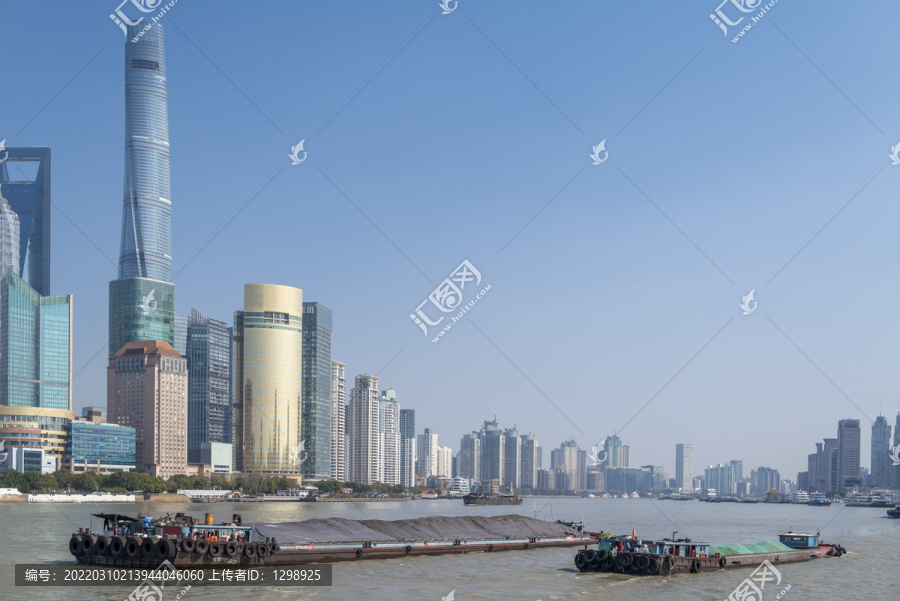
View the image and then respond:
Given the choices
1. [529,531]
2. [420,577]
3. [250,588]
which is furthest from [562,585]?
[529,531]

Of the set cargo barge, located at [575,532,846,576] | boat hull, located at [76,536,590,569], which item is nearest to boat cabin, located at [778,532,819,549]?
cargo barge, located at [575,532,846,576]

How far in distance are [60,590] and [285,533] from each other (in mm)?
13972

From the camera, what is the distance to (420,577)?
4947 cm

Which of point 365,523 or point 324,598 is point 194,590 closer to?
point 324,598
